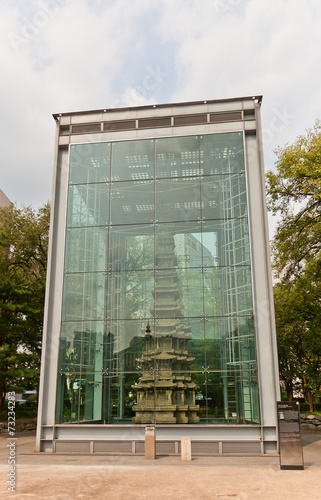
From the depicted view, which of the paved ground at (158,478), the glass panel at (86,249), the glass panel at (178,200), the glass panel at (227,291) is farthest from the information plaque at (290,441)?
the glass panel at (86,249)

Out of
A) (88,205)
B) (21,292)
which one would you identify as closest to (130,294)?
(88,205)

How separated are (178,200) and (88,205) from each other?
154 inches

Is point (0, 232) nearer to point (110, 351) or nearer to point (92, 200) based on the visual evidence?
point (92, 200)

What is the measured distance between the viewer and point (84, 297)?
17828 mm

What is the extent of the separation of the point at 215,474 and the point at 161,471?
5.00 ft

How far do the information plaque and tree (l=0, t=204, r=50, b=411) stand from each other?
48.9 ft

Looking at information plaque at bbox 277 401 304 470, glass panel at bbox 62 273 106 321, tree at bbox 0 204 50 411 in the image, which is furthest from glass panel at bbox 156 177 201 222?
tree at bbox 0 204 50 411

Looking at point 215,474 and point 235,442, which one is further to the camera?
point 235,442

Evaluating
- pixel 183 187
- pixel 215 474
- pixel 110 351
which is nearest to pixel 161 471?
pixel 215 474

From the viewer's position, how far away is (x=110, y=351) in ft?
56.0

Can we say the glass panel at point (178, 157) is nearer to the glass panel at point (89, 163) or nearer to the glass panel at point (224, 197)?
the glass panel at point (224, 197)

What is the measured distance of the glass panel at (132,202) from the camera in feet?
60.3

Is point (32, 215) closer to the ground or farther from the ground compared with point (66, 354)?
farther from the ground

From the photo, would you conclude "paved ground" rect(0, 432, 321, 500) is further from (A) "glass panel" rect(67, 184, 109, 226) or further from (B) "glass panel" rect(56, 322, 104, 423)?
(A) "glass panel" rect(67, 184, 109, 226)
